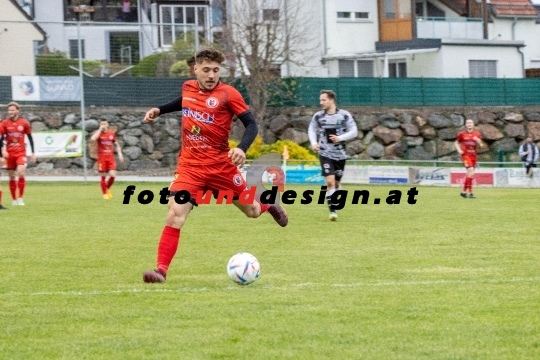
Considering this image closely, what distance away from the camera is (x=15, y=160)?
21562 mm

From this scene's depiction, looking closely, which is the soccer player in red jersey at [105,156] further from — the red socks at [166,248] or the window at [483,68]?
A: the window at [483,68]

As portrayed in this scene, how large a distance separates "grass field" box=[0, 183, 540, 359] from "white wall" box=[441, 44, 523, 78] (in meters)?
31.4

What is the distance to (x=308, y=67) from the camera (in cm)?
4700

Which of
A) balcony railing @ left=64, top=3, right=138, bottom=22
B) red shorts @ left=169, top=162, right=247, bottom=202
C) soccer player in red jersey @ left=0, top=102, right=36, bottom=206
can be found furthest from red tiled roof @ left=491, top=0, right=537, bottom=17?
red shorts @ left=169, top=162, right=247, bottom=202

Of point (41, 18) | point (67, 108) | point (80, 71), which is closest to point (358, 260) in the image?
point (80, 71)

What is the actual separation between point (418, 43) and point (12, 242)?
35.9m

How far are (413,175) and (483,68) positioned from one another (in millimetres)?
15419

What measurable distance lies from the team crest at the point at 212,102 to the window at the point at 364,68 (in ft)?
129

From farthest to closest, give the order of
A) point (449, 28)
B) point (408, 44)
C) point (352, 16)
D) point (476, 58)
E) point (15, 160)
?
point (449, 28)
point (352, 16)
point (476, 58)
point (408, 44)
point (15, 160)

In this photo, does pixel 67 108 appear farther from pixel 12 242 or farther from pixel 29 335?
pixel 29 335

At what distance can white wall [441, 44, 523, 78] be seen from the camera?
4694 cm

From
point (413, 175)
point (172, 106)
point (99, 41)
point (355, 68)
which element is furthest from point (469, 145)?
point (355, 68)

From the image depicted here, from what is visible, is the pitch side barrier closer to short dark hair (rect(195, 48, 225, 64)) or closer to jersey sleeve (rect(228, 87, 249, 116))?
jersey sleeve (rect(228, 87, 249, 116))

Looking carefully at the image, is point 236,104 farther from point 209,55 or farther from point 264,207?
point 264,207
